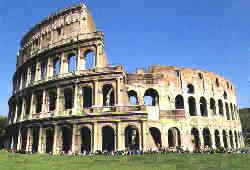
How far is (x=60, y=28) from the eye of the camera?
105 ft

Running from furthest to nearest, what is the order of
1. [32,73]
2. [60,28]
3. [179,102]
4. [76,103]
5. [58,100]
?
[32,73] < [179,102] < [60,28] < [58,100] < [76,103]

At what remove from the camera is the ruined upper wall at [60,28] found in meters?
30.5

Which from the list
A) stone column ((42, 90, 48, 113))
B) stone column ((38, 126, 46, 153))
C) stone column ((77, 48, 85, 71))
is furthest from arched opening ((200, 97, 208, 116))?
stone column ((38, 126, 46, 153))

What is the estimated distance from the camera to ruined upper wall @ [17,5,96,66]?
3048 centimetres

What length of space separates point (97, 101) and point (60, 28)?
475 inches

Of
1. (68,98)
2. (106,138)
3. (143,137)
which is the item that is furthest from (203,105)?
(68,98)

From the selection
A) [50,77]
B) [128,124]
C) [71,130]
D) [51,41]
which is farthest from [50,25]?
[128,124]

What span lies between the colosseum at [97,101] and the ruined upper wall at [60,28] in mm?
122

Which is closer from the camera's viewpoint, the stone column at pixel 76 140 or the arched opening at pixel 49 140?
the stone column at pixel 76 140

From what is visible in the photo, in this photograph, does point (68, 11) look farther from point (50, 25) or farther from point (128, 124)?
point (128, 124)

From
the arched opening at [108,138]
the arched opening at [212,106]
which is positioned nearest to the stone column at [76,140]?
the arched opening at [108,138]

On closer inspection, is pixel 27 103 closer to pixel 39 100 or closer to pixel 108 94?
pixel 39 100

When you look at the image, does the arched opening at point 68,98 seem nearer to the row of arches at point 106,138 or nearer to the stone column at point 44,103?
the stone column at point 44,103

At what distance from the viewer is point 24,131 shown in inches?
1210
